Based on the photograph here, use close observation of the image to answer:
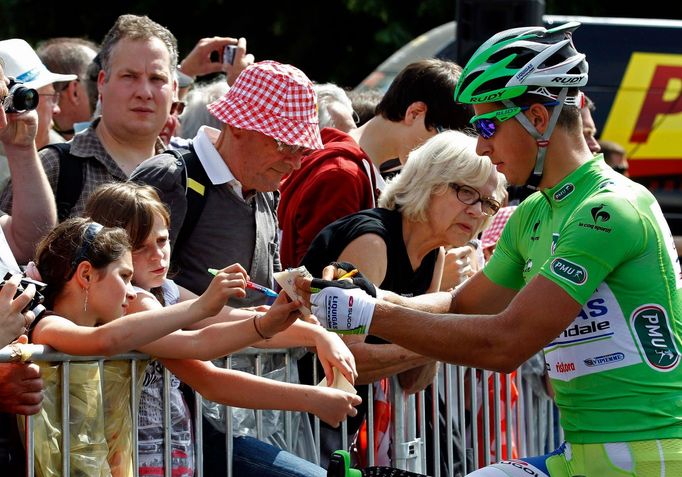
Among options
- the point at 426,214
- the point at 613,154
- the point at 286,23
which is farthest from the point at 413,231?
the point at 286,23

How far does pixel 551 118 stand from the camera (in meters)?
4.16

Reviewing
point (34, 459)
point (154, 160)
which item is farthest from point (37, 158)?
point (34, 459)

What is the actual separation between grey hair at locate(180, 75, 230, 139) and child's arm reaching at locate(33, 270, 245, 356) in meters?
2.60

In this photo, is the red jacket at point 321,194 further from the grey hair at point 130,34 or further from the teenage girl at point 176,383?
the teenage girl at point 176,383

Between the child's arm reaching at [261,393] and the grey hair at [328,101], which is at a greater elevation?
the child's arm reaching at [261,393]

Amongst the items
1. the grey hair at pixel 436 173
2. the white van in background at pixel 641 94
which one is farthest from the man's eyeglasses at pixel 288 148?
the white van in background at pixel 641 94

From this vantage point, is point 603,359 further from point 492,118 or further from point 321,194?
point 321,194

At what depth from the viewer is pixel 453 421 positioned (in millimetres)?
5754

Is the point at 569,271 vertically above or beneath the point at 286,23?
above

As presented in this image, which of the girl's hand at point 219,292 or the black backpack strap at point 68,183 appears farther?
the black backpack strap at point 68,183

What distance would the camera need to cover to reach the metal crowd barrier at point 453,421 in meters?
4.58

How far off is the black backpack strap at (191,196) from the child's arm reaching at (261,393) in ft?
2.29

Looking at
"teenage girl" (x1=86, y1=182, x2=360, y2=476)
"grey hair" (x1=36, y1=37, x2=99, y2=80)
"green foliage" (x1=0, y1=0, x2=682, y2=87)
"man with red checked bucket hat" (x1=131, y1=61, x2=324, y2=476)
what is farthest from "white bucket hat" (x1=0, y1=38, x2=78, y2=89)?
"green foliage" (x1=0, y1=0, x2=682, y2=87)

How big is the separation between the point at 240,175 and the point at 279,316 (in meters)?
0.98
